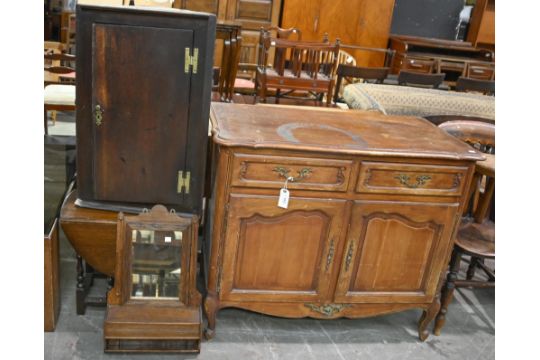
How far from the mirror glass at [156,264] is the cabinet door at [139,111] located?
0.17m

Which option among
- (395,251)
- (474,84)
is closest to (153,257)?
(395,251)

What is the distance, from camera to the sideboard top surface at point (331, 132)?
83.4 inches

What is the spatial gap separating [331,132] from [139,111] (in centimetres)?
82

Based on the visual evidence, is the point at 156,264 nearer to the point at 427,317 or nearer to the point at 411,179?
the point at 411,179

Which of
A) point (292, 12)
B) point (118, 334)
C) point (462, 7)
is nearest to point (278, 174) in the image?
point (118, 334)

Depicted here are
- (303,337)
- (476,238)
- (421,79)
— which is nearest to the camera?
(303,337)

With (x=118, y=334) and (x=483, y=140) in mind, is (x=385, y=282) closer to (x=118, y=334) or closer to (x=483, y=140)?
(x=483, y=140)

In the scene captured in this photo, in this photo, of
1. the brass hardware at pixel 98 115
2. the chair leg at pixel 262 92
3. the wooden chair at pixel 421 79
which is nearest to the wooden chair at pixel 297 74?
the chair leg at pixel 262 92

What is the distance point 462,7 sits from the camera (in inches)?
295

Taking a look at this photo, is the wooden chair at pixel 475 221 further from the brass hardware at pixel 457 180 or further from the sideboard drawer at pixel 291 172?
the sideboard drawer at pixel 291 172

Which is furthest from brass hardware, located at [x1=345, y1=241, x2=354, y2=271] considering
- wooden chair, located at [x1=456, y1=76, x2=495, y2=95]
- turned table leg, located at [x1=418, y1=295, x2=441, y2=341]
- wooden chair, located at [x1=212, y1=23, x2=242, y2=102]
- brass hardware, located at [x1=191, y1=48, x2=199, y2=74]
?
wooden chair, located at [x1=456, y1=76, x2=495, y2=95]

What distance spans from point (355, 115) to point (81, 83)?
4.39 ft

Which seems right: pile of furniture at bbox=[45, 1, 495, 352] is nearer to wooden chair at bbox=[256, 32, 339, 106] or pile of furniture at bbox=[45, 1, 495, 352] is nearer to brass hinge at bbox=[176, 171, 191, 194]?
brass hinge at bbox=[176, 171, 191, 194]

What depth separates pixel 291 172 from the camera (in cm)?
212
